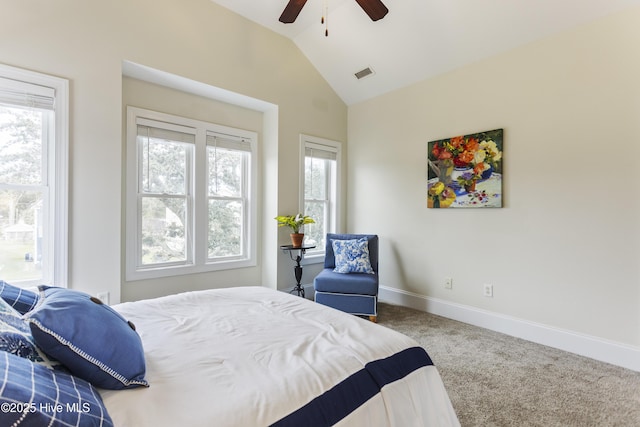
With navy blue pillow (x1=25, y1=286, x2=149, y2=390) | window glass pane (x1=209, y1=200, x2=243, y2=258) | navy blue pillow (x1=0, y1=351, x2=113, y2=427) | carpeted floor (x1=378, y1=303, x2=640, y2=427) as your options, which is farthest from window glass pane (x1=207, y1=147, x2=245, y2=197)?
navy blue pillow (x1=0, y1=351, x2=113, y2=427)

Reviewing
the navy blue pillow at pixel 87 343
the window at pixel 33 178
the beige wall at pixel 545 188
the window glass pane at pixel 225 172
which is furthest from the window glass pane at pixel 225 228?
the navy blue pillow at pixel 87 343

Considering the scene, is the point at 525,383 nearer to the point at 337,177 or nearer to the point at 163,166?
the point at 337,177

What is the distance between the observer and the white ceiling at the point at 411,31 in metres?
2.77

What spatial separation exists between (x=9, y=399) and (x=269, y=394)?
2.05 ft

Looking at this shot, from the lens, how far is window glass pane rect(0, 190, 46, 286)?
2381 mm

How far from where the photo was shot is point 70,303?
104 centimetres

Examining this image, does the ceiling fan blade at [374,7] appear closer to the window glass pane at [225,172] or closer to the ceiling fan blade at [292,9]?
the ceiling fan blade at [292,9]

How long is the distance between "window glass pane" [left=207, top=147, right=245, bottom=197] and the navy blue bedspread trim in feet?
9.93

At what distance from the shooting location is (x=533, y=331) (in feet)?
9.73

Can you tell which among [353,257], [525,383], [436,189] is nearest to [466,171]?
[436,189]

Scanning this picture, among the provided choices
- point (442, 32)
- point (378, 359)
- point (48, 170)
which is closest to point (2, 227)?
point (48, 170)

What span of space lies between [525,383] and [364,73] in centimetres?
367

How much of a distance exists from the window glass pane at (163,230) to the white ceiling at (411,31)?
2228 mm

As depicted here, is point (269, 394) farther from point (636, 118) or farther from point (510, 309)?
point (636, 118)
